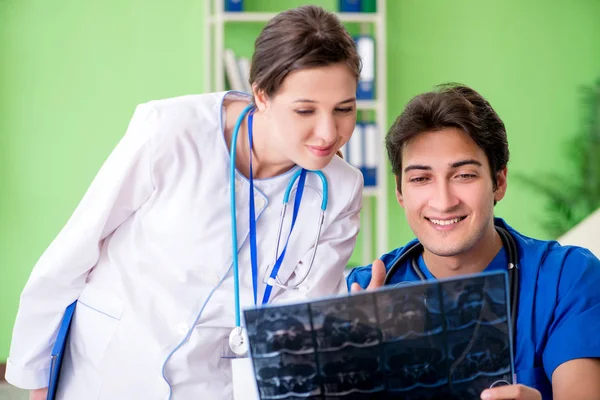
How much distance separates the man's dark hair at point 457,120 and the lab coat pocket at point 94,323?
736 millimetres

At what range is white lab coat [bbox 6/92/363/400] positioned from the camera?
1556 mm

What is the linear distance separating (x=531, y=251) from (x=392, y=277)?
333mm

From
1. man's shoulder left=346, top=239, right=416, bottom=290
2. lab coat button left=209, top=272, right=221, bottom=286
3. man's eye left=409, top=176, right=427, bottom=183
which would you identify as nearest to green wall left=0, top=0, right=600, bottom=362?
man's shoulder left=346, top=239, right=416, bottom=290

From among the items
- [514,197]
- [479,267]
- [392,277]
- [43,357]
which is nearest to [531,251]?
[479,267]

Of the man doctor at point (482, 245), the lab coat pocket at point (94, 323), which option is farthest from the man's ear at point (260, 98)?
the lab coat pocket at point (94, 323)

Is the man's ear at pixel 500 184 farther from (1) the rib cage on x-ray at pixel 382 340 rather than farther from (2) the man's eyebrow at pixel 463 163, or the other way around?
(1) the rib cage on x-ray at pixel 382 340

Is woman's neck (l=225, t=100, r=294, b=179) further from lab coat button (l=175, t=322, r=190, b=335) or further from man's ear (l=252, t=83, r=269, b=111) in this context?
lab coat button (l=175, t=322, r=190, b=335)

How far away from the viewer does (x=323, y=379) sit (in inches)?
41.6

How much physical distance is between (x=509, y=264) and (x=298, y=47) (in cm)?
69

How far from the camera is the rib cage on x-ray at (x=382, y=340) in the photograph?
40.7 inches

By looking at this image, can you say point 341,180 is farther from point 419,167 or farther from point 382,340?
point 382,340

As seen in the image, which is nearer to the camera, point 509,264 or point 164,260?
point 164,260

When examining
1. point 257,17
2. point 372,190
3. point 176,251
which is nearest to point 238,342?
point 176,251

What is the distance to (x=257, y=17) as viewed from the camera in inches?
155
